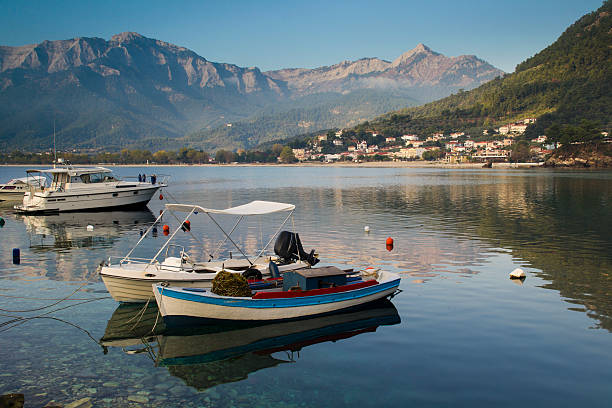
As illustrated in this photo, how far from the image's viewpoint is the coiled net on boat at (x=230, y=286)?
14688mm

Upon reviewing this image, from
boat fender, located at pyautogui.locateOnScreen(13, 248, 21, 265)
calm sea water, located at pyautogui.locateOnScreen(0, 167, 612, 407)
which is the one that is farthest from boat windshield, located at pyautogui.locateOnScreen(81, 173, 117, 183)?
boat fender, located at pyautogui.locateOnScreen(13, 248, 21, 265)

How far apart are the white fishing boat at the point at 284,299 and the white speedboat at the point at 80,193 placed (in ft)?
116

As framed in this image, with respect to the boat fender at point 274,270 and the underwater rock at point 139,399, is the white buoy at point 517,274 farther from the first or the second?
the underwater rock at point 139,399

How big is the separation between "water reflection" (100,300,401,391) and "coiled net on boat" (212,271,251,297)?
3.65 ft

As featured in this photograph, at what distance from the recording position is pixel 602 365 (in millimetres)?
11914

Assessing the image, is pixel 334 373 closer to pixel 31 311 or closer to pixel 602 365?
pixel 602 365

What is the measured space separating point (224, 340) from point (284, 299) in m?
2.13

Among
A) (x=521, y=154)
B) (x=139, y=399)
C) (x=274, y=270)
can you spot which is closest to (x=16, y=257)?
(x=274, y=270)

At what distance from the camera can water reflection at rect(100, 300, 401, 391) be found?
12.4 metres

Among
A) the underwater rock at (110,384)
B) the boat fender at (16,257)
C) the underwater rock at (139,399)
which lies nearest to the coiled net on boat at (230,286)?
the underwater rock at (110,384)

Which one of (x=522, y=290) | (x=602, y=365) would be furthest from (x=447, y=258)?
(x=602, y=365)

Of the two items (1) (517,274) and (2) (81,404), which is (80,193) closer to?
(1) (517,274)

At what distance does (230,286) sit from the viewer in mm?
14719

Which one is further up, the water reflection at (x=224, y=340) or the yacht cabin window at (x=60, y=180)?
the yacht cabin window at (x=60, y=180)
